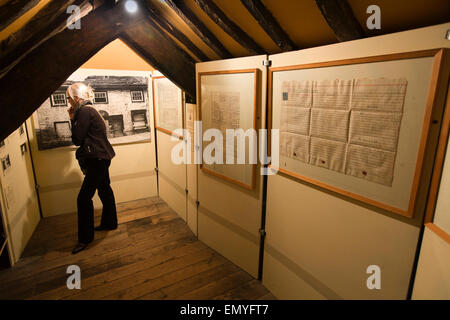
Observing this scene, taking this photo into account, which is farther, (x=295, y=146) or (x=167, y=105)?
(x=167, y=105)

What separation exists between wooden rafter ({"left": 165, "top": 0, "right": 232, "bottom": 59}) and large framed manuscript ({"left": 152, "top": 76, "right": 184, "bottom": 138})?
2.90 feet

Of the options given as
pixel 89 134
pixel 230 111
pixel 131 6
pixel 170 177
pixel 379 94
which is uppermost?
pixel 131 6

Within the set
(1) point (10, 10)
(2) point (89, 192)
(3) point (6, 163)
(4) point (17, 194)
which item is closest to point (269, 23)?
(1) point (10, 10)

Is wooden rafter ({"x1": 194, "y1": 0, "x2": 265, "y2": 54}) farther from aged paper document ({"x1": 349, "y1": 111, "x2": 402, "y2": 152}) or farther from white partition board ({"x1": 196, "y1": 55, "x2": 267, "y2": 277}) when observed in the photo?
aged paper document ({"x1": 349, "y1": 111, "x2": 402, "y2": 152})

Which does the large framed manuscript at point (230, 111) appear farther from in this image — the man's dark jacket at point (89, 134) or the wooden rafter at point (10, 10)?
the wooden rafter at point (10, 10)

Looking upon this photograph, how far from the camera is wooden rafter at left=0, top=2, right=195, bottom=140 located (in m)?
1.94

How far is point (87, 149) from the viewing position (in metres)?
2.70

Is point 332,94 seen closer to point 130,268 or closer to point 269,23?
point 269,23

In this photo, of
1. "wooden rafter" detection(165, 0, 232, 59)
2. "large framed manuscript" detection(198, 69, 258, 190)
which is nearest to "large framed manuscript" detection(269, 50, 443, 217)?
"large framed manuscript" detection(198, 69, 258, 190)

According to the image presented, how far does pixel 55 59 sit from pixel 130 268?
78.1 inches

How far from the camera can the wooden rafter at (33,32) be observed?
149 centimetres

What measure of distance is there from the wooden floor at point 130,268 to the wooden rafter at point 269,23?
2.01 meters
